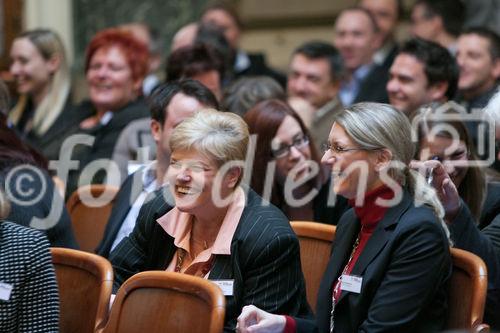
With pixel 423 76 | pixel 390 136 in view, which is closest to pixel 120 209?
pixel 390 136

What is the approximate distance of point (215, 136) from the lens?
9.36 ft

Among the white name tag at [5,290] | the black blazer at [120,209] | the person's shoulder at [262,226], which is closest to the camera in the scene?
the white name tag at [5,290]

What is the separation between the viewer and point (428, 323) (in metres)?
2.65

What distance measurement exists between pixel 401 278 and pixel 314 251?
2.05 ft

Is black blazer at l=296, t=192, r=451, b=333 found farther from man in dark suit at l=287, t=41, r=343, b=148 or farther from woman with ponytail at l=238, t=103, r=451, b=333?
man in dark suit at l=287, t=41, r=343, b=148

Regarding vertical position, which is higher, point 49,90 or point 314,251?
point 49,90

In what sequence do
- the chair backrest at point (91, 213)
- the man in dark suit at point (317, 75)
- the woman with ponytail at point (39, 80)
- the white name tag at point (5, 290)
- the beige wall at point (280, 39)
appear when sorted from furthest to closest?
the beige wall at point (280, 39)
the woman with ponytail at point (39, 80)
the man in dark suit at point (317, 75)
the chair backrest at point (91, 213)
the white name tag at point (5, 290)

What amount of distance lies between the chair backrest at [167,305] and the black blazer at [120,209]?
2.58ft

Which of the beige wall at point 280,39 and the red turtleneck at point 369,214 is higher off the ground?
the beige wall at point 280,39

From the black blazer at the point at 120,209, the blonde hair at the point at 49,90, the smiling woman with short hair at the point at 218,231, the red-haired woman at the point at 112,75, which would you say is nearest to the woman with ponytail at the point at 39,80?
the blonde hair at the point at 49,90

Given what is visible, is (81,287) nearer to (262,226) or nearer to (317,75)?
(262,226)

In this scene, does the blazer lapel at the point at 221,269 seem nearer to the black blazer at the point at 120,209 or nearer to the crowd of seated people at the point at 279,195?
the crowd of seated people at the point at 279,195

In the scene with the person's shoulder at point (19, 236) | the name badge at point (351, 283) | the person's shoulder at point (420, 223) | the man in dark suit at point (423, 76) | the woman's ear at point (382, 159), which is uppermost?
the man in dark suit at point (423, 76)

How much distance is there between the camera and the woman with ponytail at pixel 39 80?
18.1ft
